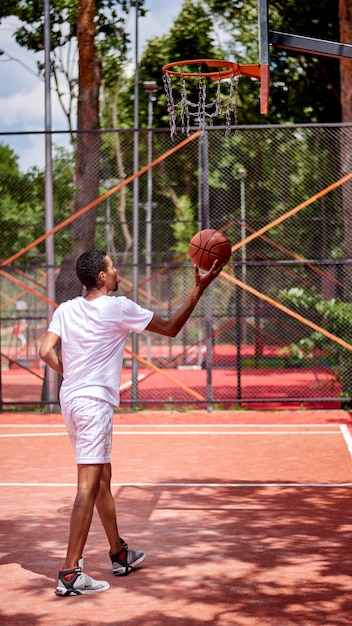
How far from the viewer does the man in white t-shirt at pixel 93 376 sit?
586 cm

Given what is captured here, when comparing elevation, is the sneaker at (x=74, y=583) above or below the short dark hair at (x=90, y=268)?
below

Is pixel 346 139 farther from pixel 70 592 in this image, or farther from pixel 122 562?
pixel 70 592

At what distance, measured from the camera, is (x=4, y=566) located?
21.4ft

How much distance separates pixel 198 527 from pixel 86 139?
1068cm

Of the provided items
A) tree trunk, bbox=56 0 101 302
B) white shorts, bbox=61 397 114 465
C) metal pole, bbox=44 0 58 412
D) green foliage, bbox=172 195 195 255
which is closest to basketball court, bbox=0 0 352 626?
white shorts, bbox=61 397 114 465

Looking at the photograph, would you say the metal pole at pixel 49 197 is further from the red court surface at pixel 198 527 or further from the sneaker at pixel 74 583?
the sneaker at pixel 74 583

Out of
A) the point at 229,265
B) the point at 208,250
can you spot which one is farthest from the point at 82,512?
the point at 229,265

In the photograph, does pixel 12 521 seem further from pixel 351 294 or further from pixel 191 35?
pixel 191 35

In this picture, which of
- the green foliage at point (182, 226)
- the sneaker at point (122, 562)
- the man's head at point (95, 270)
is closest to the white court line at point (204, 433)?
the sneaker at point (122, 562)

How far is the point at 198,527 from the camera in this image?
7.64 meters

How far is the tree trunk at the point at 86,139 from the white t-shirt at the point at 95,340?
1090 centimetres

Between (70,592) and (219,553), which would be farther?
(219,553)

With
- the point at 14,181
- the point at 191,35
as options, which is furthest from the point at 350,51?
the point at 191,35

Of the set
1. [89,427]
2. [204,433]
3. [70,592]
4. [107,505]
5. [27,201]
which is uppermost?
[27,201]
